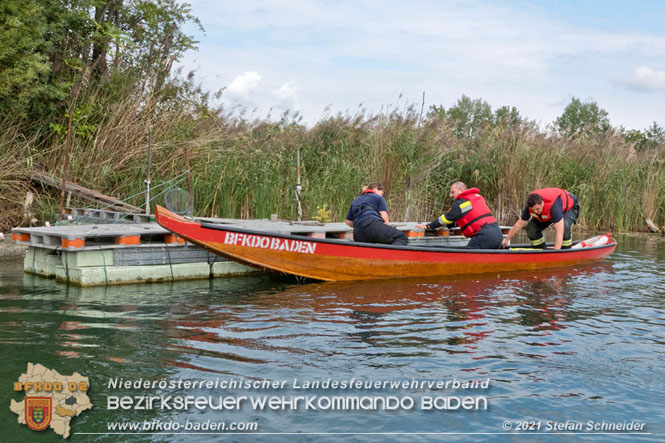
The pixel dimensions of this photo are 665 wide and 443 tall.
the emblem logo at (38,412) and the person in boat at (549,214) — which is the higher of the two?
the person in boat at (549,214)

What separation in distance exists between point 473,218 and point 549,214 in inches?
54.4

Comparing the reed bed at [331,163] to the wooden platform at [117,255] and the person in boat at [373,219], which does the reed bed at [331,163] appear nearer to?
the wooden platform at [117,255]

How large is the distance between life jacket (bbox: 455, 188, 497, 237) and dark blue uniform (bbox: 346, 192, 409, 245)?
126 centimetres

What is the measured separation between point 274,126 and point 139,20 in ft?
14.5

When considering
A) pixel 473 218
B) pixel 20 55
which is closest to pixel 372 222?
pixel 473 218

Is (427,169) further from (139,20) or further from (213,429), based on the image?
(213,429)

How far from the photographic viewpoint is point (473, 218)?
34.4 ft

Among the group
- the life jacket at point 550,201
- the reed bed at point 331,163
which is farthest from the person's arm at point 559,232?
the reed bed at point 331,163

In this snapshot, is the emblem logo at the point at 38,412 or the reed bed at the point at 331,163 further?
the reed bed at the point at 331,163

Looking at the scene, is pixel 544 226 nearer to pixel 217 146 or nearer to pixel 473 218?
pixel 473 218

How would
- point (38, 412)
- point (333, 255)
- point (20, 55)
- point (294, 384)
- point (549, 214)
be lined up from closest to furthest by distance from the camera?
point (38, 412) < point (294, 384) < point (333, 255) < point (549, 214) < point (20, 55)

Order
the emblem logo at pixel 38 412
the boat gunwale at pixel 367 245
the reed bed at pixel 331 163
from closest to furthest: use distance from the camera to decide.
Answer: the emblem logo at pixel 38 412 → the boat gunwale at pixel 367 245 → the reed bed at pixel 331 163

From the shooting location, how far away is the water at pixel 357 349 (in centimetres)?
425

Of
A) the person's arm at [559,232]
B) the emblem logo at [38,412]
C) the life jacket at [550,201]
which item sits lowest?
the emblem logo at [38,412]
